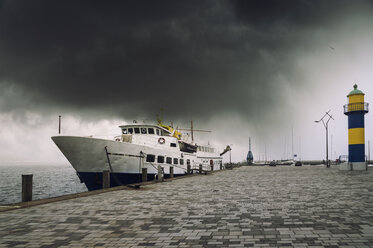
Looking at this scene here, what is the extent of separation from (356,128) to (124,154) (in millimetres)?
27062

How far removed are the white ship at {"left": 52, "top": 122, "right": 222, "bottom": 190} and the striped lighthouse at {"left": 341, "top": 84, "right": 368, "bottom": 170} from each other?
66.8ft

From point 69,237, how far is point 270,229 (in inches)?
169

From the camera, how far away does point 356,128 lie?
108 ft

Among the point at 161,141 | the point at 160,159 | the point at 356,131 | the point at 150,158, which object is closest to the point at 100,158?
the point at 150,158

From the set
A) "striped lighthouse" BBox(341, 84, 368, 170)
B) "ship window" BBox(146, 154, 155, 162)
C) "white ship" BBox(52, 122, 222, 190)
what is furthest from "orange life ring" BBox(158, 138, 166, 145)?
"striped lighthouse" BBox(341, 84, 368, 170)

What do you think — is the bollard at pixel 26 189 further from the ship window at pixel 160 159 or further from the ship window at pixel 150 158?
the ship window at pixel 160 159

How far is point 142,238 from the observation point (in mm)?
5648

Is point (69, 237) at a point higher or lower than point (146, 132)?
lower

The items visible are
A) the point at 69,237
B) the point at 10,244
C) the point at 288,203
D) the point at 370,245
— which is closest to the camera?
the point at 370,245

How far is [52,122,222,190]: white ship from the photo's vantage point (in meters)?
22.0

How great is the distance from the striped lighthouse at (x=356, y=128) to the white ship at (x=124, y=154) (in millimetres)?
20374

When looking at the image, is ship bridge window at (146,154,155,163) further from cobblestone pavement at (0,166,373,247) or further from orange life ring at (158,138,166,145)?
cobblestone pavement at (0,166,373,247)

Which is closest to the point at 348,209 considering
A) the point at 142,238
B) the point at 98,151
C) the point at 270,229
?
the point at 270,229

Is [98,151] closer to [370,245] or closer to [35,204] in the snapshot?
[35,204]
